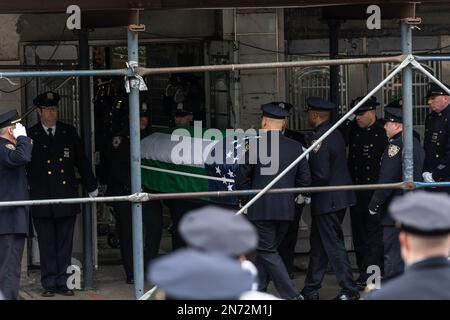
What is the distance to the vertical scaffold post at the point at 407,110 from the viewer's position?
8422 mm

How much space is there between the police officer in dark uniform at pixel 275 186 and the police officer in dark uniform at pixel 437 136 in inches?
49.3

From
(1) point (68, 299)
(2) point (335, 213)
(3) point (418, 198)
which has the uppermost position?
(3) point (418, 198)

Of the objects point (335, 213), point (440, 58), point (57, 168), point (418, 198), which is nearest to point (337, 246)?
point (335, 213)

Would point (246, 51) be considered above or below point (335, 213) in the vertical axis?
above

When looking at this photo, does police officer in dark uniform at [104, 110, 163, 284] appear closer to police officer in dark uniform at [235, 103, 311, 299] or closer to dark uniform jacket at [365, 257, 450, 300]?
police officer in dark uniform at [235, 103, 311, 299]

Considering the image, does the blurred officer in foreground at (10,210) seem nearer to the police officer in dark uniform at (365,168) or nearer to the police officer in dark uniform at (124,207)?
the police officer in dark uniform at (124,207)

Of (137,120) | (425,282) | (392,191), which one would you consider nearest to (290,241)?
(392,191)

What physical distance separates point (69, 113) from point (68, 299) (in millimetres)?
2162

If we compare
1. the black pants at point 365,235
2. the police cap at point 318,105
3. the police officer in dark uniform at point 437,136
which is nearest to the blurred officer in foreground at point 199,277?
the police cap at point 318,105

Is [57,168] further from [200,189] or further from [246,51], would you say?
[246,51]

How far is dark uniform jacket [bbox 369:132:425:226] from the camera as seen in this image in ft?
29.2

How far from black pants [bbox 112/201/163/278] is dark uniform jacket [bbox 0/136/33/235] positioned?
1.55 metres

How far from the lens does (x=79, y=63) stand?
32.6ft

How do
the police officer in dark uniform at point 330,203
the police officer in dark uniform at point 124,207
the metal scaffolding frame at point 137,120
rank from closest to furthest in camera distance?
the metal scaffolding frame at point 137,120 < the police officer in dark uniform at point 330,203 < the police officer in dark uniform at point 124,207
